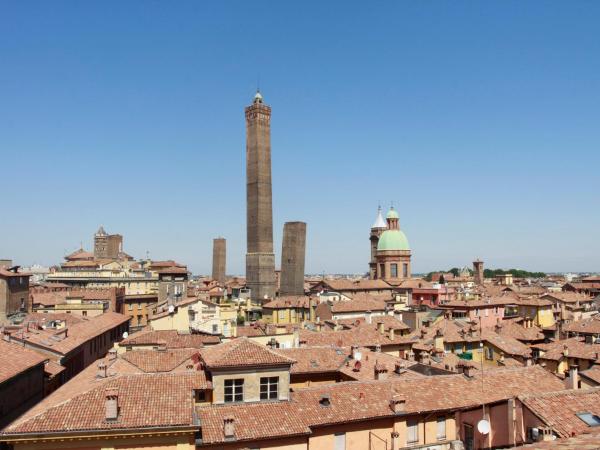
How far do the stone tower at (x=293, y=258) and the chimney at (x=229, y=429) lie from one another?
3178 inches

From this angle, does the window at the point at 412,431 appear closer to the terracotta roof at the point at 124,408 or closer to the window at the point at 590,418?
the window at the point at 590,418

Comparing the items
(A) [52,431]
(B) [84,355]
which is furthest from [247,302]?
(A) [52,431]

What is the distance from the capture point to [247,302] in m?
78.1

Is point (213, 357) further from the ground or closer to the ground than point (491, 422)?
further from the ground

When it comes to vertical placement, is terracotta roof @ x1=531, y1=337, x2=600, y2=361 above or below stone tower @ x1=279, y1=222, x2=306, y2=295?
below

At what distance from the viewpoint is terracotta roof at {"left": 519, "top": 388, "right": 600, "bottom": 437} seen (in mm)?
20406

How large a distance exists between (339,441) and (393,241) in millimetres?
98392

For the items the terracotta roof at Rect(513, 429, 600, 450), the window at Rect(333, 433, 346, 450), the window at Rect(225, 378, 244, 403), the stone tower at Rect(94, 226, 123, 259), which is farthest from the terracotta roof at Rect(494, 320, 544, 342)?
the stone tower at Rect(94, 226, 123, 259)

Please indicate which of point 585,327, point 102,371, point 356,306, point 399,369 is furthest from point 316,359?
point 356,306

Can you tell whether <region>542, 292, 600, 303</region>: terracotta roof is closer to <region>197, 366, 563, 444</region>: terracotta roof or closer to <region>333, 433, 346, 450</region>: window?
<region>197, 366, 563, 444</region>: terracotta roof

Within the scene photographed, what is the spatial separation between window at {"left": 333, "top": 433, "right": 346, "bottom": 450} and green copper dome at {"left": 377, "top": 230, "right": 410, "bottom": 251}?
9642 centimetres

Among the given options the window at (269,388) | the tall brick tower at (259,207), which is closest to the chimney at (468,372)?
the window at (269,388)

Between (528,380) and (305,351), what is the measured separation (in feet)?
38.9

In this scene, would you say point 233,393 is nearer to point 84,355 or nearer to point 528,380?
point 528,380
